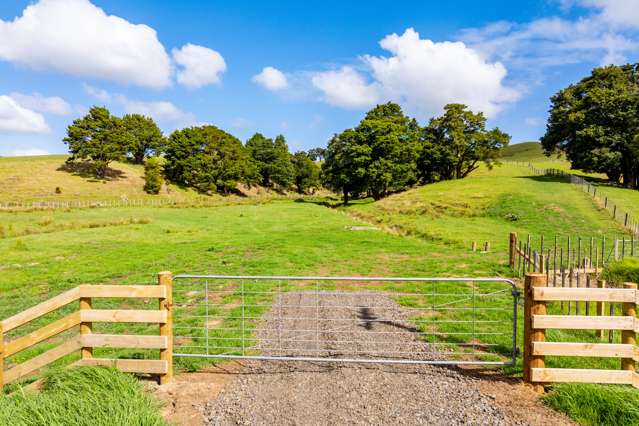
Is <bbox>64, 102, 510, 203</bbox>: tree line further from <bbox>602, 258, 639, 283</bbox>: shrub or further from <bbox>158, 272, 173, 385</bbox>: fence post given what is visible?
<bbox>158, 272, 173, 385</bbox>: fence post

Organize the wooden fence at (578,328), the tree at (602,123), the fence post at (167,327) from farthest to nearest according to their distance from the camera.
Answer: the tree at (602,123), the fence post at (167,327), the wooden fence at (578,328)

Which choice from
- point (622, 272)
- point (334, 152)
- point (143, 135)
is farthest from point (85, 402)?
point (143, 135)

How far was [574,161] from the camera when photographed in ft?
190

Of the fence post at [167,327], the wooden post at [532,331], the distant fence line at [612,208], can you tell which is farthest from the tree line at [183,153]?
the wooden post at [532,331]

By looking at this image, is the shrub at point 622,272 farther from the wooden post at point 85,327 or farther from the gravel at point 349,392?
the wooden post at point 85,327

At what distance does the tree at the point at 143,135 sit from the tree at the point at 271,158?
26.5m

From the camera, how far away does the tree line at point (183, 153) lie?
245 feet

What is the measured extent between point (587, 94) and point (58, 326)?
241ft

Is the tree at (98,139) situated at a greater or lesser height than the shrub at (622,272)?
greater

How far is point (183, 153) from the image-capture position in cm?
8181

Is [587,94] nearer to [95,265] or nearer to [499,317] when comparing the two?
[499,317]

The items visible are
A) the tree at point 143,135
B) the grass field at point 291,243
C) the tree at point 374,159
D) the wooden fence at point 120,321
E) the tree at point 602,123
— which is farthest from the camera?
the tree at point 143,135

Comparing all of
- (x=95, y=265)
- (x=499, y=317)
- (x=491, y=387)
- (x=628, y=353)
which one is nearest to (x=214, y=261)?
(x=95, y=265)

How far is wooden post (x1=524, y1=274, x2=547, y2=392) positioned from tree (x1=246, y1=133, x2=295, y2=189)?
9152 centimetres
